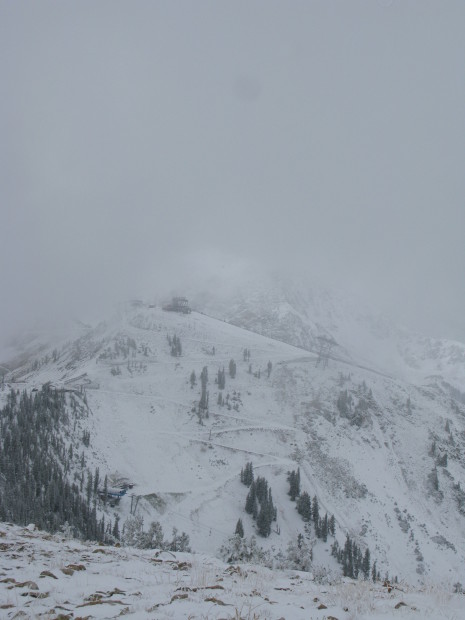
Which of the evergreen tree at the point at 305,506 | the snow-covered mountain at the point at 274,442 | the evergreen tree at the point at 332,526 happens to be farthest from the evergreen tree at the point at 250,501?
the evergreen tree at the point at 332,526

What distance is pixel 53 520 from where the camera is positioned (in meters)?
64.5

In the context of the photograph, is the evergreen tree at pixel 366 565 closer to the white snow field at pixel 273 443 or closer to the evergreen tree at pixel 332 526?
the white snow field at pixel 273 443

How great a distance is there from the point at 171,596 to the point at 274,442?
345 ft

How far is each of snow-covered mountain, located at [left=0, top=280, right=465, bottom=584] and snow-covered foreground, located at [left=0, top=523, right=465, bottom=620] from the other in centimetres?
6423

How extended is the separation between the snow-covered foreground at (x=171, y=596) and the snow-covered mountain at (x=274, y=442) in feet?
211

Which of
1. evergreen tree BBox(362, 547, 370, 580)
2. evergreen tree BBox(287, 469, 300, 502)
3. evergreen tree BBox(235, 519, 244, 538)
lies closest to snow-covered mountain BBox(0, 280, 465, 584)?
evergreen tree BBox(287, 469, 300, 502)

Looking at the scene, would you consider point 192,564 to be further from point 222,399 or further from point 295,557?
point 222,399

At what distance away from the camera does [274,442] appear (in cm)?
11006

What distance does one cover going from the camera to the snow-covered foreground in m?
8.17

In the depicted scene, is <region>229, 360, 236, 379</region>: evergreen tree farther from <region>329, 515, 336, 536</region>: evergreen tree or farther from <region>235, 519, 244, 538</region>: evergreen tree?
<region>235, 519, 244, 538</region>: evergreen tree

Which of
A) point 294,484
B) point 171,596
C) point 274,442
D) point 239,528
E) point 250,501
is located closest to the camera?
point 171,596

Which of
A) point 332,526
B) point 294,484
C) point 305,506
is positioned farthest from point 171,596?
point 294,484

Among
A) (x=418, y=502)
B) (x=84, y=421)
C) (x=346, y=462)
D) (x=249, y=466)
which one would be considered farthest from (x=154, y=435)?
(x=418, y=502)

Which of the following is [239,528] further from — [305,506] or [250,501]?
[305,506]
